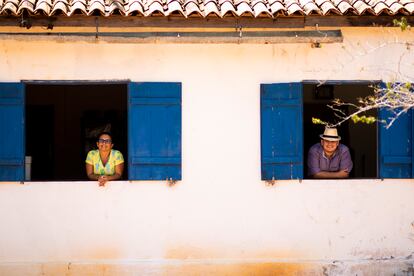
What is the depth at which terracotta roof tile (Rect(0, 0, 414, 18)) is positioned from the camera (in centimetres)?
789

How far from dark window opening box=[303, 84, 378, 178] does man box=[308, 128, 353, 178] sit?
3.10 m

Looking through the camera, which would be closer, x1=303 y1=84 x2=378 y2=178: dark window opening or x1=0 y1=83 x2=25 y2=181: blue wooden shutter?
x1=0 y1=83 x2=25 y2=181: blue wooden shutter

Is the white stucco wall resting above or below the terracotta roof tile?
below

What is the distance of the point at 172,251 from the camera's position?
8672 millimetres

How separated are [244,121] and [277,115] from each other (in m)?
0.41

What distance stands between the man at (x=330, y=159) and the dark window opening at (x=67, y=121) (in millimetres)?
4616

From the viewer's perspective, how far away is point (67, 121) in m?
13.1

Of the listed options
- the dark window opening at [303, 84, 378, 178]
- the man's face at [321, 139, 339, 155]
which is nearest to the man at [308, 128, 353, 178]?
the man's face at [321, 139, 339, 155]

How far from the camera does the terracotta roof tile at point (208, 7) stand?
25.9 ft

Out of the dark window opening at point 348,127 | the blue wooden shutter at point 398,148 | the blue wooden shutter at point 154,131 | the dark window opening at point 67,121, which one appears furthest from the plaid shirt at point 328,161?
the dark window opening at point 67,121

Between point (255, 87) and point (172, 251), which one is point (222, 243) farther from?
point (255, 87)

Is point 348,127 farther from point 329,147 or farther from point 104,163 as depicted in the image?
point 104,163

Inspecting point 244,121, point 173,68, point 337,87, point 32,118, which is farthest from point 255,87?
point 32,118

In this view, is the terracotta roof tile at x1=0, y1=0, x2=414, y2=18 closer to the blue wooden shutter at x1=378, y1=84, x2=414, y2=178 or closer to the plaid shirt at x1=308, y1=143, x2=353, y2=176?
the blue wooden shutter at x1=378, y1=84, x2=414, y2=178
